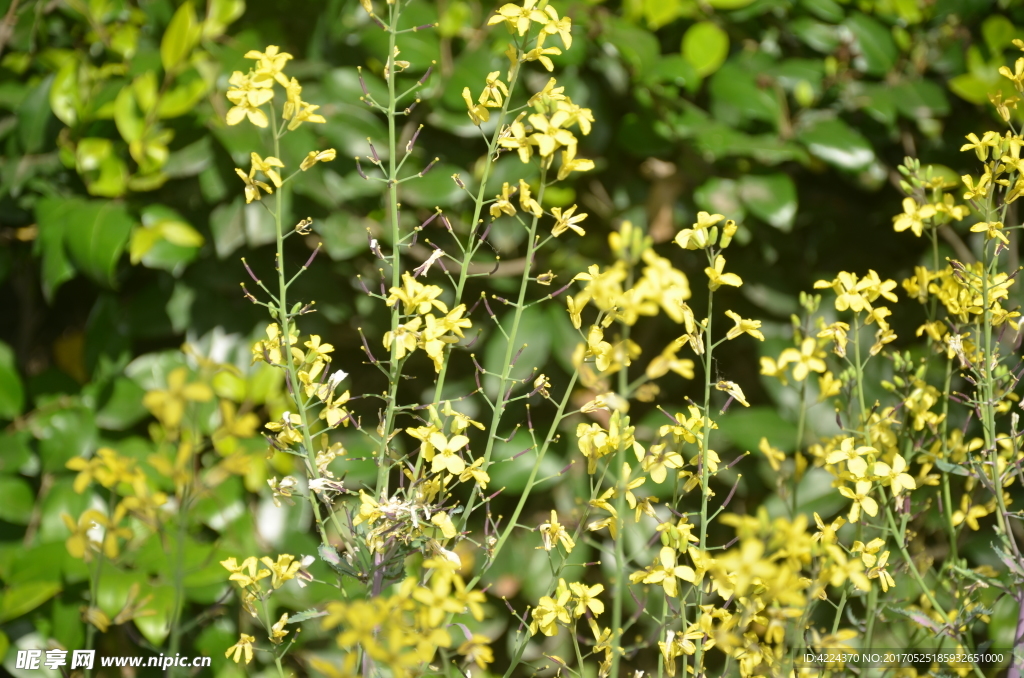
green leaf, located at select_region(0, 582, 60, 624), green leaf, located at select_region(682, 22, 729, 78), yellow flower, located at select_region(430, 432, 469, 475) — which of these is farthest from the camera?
green leaf, located at select_region(682, 22, 729, 78)

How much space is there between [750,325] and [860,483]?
0.16 metres

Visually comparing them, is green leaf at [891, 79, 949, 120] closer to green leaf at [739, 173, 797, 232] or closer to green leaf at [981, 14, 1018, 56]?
green leaf at [981, 14, 1018, 56]

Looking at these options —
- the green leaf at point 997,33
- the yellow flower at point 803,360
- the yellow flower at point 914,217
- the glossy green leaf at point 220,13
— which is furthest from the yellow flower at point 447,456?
the green leaf at point 997,33

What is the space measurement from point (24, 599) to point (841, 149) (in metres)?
1.28

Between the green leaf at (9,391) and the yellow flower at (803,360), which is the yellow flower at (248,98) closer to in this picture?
the yellow flower at (803,360)

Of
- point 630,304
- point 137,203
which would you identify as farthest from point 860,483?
point 137,203

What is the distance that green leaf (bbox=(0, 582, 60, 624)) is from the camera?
960 millimetres

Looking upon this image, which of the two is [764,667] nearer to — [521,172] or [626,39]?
[521,172]

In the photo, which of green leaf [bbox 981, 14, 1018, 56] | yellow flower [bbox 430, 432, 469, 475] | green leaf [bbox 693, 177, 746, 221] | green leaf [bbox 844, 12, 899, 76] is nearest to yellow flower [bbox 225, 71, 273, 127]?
yellow flower [bbox 430, 432, 469, 475]

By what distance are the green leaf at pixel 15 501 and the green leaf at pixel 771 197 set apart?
45.8 inches

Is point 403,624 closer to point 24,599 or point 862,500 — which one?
point 862,500

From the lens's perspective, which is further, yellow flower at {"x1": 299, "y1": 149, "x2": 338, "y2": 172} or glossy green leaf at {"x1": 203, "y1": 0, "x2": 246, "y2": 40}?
glossy green leaf at {"x1": 203, "y1": 0, "x2": 246, "y2": 40}

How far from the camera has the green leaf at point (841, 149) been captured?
3.44 ft

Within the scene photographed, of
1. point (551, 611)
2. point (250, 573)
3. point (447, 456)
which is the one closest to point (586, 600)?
point (551, 611)
